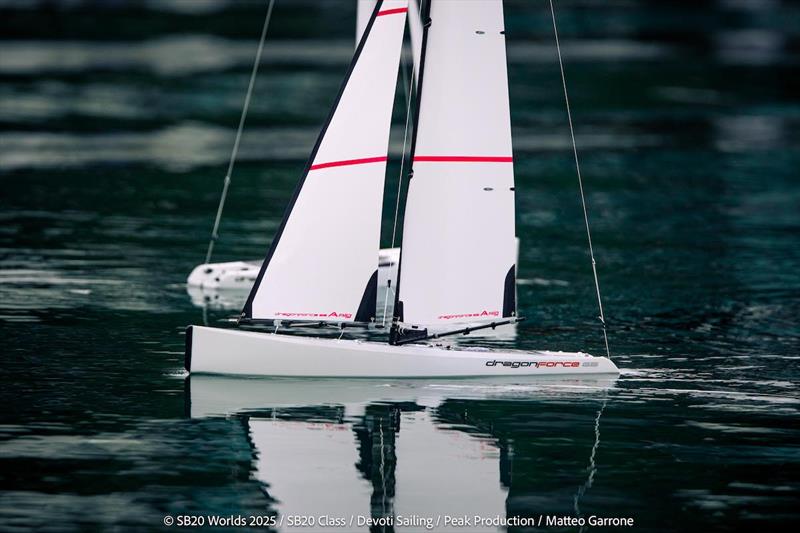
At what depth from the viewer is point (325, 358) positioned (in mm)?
34719

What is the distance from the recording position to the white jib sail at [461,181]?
111 ft

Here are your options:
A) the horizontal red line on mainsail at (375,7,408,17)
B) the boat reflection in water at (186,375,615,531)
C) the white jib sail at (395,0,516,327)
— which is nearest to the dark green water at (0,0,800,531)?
the boat reflection in water at (186,375,615,531)

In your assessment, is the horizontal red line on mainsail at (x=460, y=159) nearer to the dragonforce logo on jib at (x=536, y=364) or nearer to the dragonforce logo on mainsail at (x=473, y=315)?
the dragonforce logo on mainsail at (x=473, y=315)

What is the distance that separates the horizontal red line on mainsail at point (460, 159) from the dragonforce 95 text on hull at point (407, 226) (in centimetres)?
Answer: 3

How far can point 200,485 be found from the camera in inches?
1089

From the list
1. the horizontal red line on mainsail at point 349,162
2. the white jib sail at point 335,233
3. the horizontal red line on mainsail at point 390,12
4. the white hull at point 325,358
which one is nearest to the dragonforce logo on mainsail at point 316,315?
the white jib sail at point 335,233

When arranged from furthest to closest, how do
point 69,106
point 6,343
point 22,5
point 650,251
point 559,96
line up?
1. point 22,5
2. point 559,96
3. point 69,106
4. point 650,251
5. point 6,343

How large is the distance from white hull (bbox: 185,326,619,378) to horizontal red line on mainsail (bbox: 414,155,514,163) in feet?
13.0

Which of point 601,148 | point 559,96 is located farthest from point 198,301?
point 559,96

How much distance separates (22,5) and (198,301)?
350 ft

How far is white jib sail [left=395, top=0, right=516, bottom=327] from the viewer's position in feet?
111

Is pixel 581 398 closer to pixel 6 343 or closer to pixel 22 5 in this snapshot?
pixel 6 343

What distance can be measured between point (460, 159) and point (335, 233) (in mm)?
2990

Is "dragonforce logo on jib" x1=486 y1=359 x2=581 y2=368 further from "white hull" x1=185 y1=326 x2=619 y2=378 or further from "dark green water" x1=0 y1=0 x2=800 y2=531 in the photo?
"dark green water" x1=0 y1=0 x2=800 y2=531
